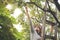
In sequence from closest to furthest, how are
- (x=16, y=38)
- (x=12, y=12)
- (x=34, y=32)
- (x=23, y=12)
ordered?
1. (x=34, y=32)
2. (x=23, y=12)
3. (x=12, y=12)
4. (x=16, y=38)

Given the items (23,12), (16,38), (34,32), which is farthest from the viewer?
(16,38)

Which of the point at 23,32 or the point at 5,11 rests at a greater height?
the point at 5,11

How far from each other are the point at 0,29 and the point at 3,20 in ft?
1.96

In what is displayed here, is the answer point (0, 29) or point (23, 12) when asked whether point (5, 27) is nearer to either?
point (0, 29)

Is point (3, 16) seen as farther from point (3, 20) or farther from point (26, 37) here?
point (26, 37)

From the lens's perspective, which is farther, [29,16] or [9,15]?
[9,15]

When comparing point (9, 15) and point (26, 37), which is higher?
point (9, 15)

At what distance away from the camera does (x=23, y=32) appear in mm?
16469

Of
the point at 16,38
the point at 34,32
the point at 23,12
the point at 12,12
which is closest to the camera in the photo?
the point at 34,32

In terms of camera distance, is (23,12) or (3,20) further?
(3,20)

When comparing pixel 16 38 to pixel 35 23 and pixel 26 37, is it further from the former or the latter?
pixel 35 23

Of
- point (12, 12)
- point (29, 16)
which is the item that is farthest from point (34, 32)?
point (12, 12)

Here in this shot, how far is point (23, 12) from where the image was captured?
46.0ft

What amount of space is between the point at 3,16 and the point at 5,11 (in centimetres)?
37
